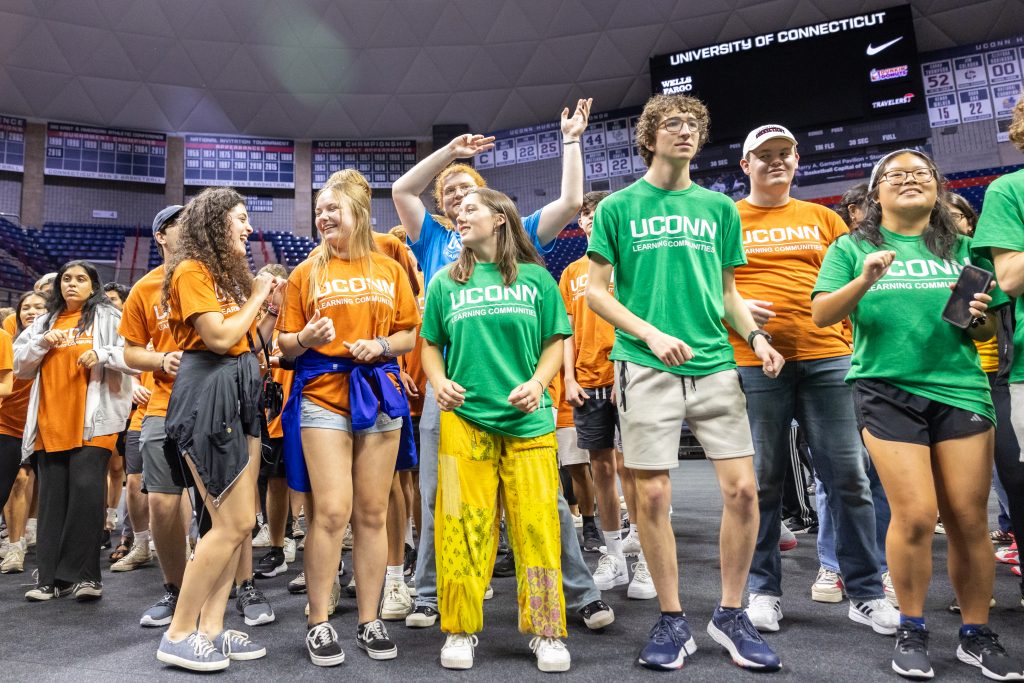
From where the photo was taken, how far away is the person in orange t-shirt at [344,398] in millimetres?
2182

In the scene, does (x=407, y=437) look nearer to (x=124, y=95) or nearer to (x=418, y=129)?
(x=418, y=129)

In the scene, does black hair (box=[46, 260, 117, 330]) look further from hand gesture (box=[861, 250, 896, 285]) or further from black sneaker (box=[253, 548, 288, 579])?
hand gesture (box=[861, 250, 896, 285])

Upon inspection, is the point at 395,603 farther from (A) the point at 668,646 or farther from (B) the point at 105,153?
(B) the point at 105,153

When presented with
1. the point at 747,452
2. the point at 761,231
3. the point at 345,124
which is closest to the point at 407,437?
the point at 747,452

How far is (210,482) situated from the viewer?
2090mm

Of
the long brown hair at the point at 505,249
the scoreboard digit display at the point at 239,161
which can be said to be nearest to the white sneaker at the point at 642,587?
the long brown hair at the point at 505,249

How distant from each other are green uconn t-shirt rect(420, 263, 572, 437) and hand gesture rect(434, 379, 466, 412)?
0.07 m

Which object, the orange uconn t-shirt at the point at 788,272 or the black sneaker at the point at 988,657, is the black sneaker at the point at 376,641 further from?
the black sneaker at the point at 988,657

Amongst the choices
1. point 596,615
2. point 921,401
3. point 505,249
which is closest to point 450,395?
point 505,249

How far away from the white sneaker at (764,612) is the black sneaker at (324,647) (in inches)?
53.7

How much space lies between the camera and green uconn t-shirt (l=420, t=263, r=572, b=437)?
2143mm

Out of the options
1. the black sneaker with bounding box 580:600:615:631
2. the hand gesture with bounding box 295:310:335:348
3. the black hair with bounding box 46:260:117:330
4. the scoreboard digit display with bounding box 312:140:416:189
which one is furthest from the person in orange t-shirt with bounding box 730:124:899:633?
the scoreboard digit display with bounding box 312:140:416:189

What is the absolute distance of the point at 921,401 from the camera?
1950 millimetres

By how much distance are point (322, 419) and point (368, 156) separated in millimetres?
14624
